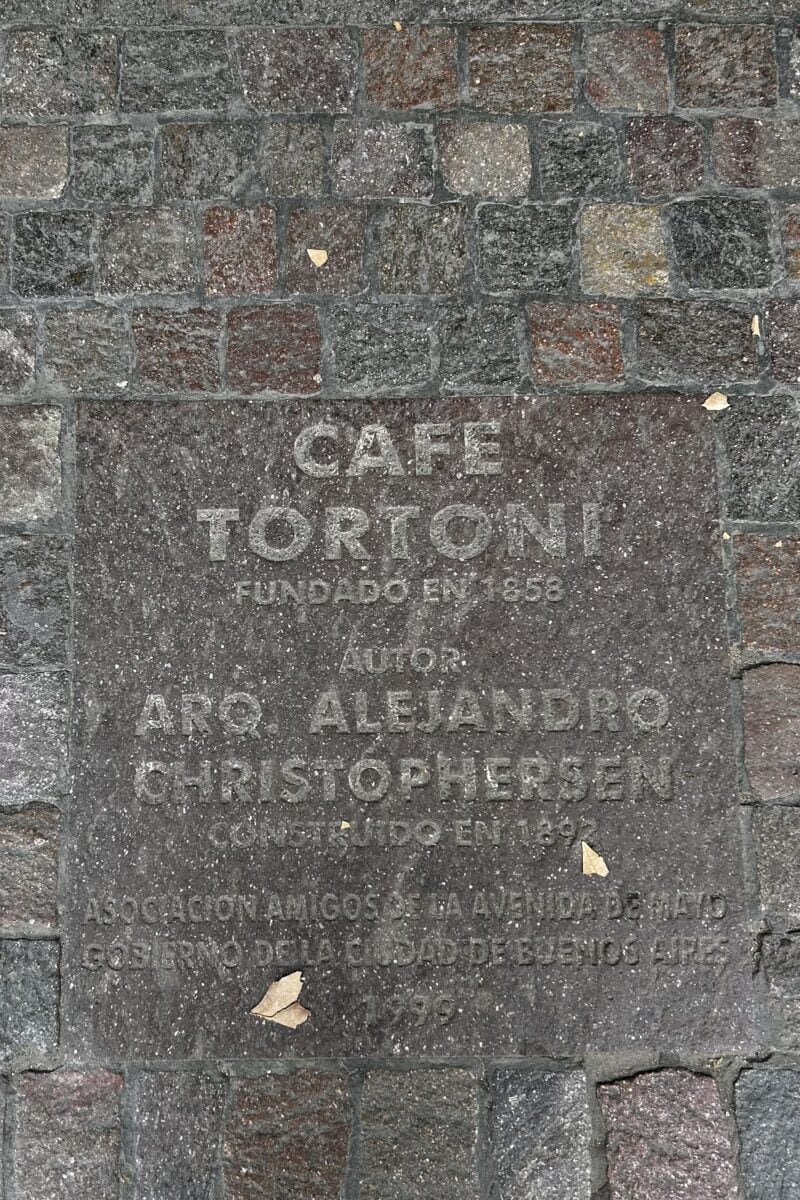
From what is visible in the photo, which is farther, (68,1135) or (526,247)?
(526,247)

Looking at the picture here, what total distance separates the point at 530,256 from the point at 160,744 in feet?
4.53

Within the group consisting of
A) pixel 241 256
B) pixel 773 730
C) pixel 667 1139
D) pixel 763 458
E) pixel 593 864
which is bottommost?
pixel 667 1139

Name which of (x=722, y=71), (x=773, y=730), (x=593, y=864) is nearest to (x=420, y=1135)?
(x=593, y=864)

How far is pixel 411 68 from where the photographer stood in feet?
7.73

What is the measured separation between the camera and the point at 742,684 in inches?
88.0

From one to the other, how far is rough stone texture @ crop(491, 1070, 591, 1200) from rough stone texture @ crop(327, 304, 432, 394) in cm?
153

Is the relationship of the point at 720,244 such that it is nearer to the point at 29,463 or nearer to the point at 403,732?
the point at 403,732

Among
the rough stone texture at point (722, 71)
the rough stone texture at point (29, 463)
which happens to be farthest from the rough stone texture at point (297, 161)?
the rough stone texture at point (722, 71)

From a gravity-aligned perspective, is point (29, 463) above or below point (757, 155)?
below

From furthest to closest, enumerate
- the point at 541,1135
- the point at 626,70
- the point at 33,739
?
1. the point at 626,70
2. the point at 33,739
3. the point at 541,1135

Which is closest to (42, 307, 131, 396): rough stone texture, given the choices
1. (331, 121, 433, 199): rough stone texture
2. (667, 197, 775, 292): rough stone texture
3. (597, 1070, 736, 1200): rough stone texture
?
(331, 121, 433, 199): rough stone texture

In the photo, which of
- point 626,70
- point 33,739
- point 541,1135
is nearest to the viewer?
point 541,1135

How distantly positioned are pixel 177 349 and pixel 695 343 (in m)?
1.18

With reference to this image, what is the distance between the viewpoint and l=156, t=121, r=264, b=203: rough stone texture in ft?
7.72
